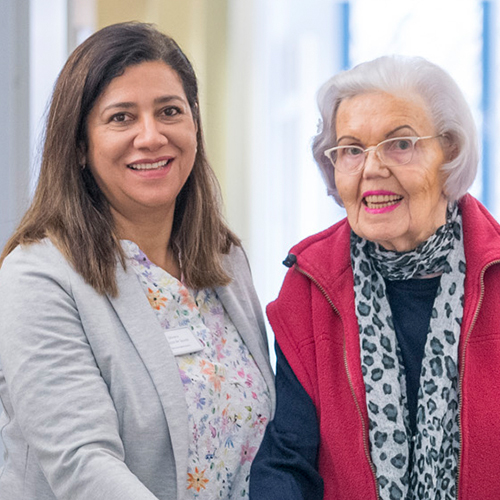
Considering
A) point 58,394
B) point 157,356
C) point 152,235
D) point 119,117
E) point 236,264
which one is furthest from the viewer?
point 236,264

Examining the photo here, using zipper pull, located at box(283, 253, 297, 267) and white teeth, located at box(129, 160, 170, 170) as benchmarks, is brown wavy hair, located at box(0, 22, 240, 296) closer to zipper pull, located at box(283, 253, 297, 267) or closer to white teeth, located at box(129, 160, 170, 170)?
white teeth, located at box(129, 160, 170, 170)

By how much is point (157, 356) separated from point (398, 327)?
0.57 metres

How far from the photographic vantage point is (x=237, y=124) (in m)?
3.98

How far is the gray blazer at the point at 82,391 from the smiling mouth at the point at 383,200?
56 cm

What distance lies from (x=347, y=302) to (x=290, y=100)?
251 cm

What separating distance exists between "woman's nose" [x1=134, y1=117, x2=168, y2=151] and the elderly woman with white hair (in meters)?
0.40

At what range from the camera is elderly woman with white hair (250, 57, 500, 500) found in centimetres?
157

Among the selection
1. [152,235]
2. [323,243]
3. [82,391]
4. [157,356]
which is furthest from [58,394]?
[323,243]

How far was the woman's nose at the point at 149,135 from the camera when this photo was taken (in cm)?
168

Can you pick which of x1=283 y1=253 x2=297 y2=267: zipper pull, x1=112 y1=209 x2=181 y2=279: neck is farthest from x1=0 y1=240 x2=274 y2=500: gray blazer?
x1=283 y1=253 x2=297 y2=267: zipper pull

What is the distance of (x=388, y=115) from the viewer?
1622mm

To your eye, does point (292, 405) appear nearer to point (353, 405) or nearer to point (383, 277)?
point (353, 405)

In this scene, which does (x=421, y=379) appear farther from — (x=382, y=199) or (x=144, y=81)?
(x=144, y=81)

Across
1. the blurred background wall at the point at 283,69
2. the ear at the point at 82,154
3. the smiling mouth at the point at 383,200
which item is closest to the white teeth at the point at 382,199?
the smiling mouth at the point at 383,200
